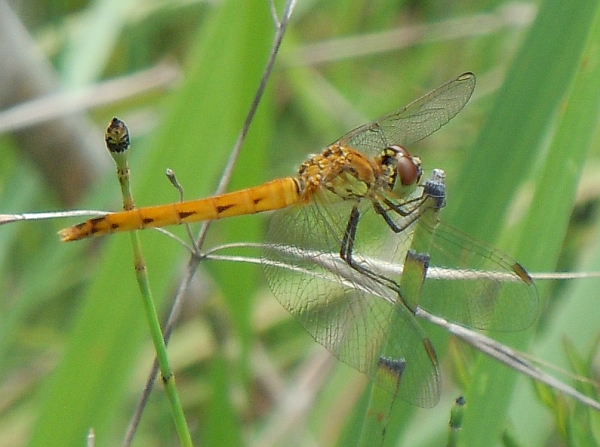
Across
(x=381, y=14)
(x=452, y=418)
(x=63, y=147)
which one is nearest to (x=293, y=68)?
(x=381, y=14)

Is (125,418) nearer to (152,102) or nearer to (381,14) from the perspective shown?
(152,102)

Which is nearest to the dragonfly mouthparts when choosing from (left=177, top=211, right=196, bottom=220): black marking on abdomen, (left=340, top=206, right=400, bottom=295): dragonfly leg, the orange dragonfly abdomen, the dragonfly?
the dragonfly

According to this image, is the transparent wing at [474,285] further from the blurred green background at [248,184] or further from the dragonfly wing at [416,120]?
the dragonfly wing at [416,120]

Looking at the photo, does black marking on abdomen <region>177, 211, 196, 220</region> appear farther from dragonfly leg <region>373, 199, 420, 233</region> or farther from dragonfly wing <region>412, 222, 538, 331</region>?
dragonfly wing <region>412, 222, 538, 331</region>

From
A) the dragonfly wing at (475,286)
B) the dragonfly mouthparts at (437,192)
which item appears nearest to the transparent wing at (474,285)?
the dragonfly wing at (475,286)

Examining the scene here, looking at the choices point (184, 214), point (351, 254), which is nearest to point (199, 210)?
point (184, 214)

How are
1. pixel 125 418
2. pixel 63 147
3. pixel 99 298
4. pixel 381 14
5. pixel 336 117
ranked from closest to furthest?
pixel 99 298
pixel 63 147
pixel 125 418
pixel 336 117
pixel 381 14

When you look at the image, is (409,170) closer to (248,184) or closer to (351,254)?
(351,254)
